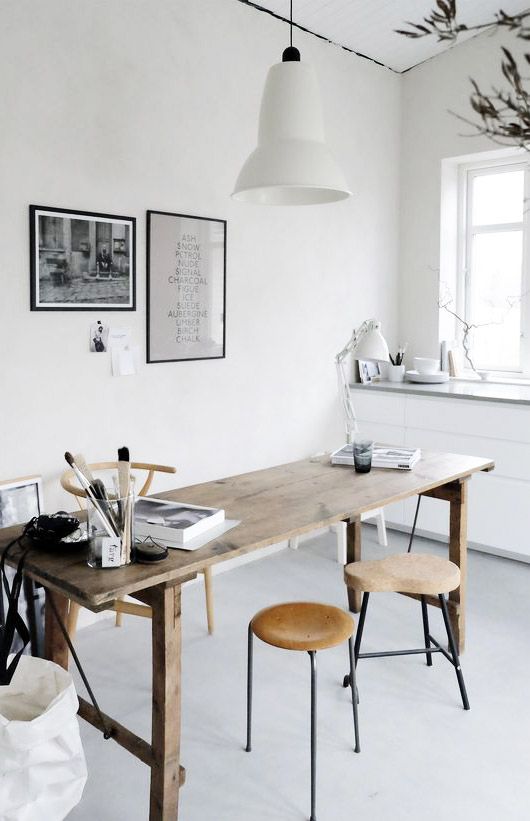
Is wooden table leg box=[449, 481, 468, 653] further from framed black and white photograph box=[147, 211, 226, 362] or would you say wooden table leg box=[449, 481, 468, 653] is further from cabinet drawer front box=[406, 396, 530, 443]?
framed black and white photograph box=[147, 211, 226, 362]

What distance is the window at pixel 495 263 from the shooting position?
4562 millimetres

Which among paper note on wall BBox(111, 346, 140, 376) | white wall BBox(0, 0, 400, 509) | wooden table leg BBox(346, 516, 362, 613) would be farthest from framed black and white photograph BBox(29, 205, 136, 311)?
wooden table leg BBox(346, 516, 362, 613)

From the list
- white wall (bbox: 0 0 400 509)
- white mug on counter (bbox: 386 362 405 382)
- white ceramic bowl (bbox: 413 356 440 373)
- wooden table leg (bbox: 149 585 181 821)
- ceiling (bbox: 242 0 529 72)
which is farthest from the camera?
white mug on counter (bbox: 386 362 405 382)

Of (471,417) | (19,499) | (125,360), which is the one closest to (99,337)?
(125,360)

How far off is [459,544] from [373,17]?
115 inches

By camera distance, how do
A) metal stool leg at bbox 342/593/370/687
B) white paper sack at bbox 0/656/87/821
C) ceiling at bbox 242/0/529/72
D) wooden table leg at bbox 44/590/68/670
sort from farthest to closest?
ceiling at bbox 242/0/529/72, metal stool leg at bbox 342/593/370/687, wooden table leg at bbox 44/590/68/670, white paper sack at bbox 0/656/87/821

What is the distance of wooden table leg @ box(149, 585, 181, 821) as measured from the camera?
1.79m

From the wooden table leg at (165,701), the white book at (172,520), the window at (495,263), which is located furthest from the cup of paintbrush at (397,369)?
the wooden table leg at (165,701)

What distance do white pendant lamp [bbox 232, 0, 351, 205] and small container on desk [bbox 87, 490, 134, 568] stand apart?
3.14 ft

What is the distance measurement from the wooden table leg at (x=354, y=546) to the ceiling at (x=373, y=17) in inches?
99.8

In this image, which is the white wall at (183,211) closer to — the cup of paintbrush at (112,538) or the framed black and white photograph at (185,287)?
the framed black and white photograph at (185,287)

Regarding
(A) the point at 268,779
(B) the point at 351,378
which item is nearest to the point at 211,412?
(B) the point at 351,378

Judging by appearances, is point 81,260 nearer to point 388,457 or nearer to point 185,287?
point 185,287

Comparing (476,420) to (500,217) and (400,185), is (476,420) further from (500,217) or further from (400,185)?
(400,185)
